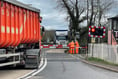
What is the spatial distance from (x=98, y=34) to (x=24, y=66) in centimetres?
1164

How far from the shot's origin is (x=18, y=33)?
12.8m

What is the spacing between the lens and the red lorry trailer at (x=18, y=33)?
37.7 feet

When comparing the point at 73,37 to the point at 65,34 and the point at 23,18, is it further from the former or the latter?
the point at 23,18

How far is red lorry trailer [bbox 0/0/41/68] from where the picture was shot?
11484 millimetres

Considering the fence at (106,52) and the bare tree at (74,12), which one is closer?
the fence at (106,52)

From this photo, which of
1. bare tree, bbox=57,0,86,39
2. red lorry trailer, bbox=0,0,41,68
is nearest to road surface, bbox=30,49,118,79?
red lorry trailer, bbox=0,0,41,68

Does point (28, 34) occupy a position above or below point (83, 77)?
above

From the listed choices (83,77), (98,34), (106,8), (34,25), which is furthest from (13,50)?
(106,8)

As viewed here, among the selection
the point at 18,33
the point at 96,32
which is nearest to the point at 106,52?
the point at 96,32

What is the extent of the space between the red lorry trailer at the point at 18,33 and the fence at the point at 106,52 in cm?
620

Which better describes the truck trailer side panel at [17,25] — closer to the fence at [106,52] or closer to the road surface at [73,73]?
the road surface at [73,73]

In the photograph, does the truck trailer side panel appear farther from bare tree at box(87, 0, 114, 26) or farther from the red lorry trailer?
bare tree at box(87, 0, 114, 26)

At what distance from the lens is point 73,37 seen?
51.0 metres

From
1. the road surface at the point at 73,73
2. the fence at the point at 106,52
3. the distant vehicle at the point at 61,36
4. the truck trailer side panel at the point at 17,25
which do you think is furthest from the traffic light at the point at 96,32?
the distant vehicle at the point at 61,36
